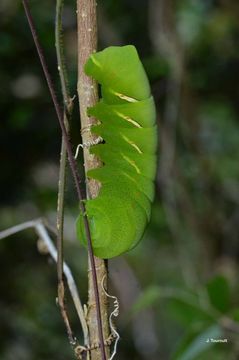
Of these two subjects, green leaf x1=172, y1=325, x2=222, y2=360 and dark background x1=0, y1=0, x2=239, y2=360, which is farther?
dark background x1=0, y1=0, x2=239, y2=360

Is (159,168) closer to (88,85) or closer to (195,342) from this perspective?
(195,342)

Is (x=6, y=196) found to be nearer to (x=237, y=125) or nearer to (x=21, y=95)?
(x=21, y=95)

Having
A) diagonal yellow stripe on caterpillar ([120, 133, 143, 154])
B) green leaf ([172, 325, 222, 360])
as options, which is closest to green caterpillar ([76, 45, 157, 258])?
diagonal yellow stripe on caterpillar ([120, 133, 143, 154])

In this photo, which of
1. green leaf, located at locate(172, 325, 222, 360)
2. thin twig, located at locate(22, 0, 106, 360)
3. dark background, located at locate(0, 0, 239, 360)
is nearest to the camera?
thin twig, located at locate(22, 0, 106, 360)

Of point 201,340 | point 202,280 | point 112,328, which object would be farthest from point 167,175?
point 112,328

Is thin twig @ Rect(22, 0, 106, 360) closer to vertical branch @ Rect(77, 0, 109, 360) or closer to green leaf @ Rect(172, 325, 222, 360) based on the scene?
vertical branch @ Rect(77, 0, 109, 360)

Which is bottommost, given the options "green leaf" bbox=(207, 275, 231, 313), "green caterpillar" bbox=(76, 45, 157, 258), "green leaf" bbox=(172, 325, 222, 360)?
"green leaf" bbox=(172, 325, 222, 360)
